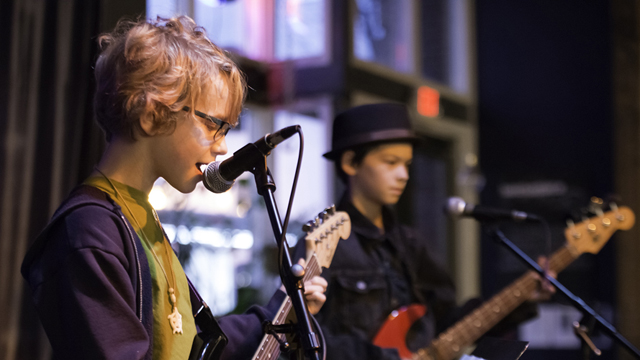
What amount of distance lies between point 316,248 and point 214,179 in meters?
0.45

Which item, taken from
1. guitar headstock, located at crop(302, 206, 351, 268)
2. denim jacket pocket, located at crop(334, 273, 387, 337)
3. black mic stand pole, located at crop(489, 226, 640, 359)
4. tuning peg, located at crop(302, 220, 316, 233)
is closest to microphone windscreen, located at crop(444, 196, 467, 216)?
black mic stand pole, located at crop(489, 226, 640, 359)

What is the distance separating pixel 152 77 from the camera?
1.31 metres

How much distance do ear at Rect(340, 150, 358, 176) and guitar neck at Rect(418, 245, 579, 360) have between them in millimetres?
737

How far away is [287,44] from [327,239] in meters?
4.27

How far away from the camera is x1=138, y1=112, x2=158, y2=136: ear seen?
1297 millimetres

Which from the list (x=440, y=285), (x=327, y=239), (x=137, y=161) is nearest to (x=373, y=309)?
Result: (x=440, y=285)

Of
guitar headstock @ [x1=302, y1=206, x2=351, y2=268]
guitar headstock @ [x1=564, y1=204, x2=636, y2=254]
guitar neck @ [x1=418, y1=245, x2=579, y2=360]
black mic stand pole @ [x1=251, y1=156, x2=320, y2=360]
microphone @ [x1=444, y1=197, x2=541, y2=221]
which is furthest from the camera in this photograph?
guitar headstock @ [x1=564, y1=204, x2=636, y2=254]

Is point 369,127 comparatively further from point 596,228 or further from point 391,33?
point 391,33

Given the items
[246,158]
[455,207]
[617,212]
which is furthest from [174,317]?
[617,212]

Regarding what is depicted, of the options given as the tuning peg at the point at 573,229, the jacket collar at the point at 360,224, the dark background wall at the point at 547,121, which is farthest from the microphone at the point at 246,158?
the dark background wall at the point at 547,121

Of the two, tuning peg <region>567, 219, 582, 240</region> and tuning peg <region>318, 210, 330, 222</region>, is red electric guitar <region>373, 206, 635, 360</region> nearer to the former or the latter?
tuning peg <region>567, 219, 582, 240</region>

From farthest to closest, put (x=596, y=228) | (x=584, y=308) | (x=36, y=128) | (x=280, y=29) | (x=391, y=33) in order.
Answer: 1. (x=391, y=33)
2. (x=280, y=29)
3. (x=596, y=228)
4. (x=36, y=128)
5. (x=584, y=308)

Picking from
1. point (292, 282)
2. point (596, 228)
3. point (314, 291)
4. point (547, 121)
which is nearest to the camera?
point (292, 282)

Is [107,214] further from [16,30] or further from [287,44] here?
[287,44]
